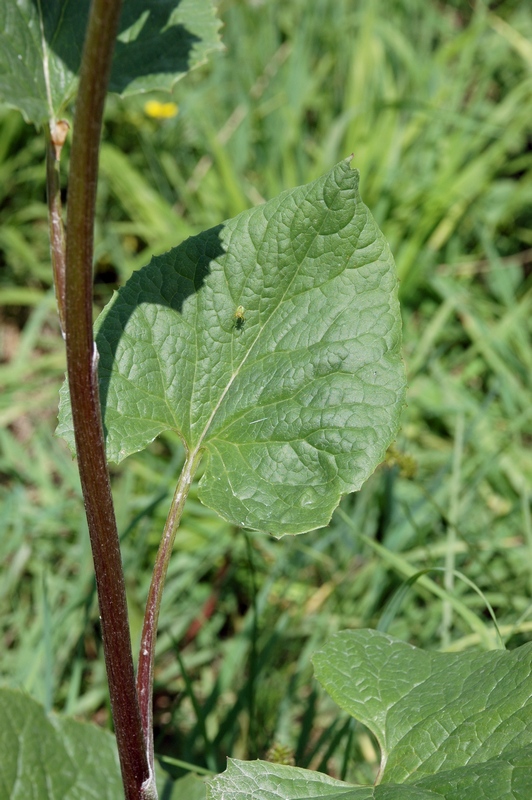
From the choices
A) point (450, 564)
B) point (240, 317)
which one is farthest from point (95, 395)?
point (450, 564)

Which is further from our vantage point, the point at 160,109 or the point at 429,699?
the point at 160,109

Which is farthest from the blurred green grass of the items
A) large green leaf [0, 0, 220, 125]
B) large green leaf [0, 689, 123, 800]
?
large green leaf [0, 0, 220, 125]

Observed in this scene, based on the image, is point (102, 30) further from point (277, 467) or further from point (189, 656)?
point (189, 656)

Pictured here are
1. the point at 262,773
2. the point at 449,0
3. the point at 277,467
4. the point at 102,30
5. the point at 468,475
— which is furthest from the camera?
the point at 449,0

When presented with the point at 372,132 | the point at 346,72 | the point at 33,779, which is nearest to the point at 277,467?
the point at 33,779

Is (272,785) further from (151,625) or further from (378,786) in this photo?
(151,625)

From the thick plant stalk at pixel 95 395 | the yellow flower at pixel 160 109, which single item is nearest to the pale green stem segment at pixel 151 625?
the thick plant stalk at pixel 95 395

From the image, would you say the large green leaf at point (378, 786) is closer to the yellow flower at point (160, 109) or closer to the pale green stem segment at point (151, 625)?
the pale green stem segment at point (151, 625)
